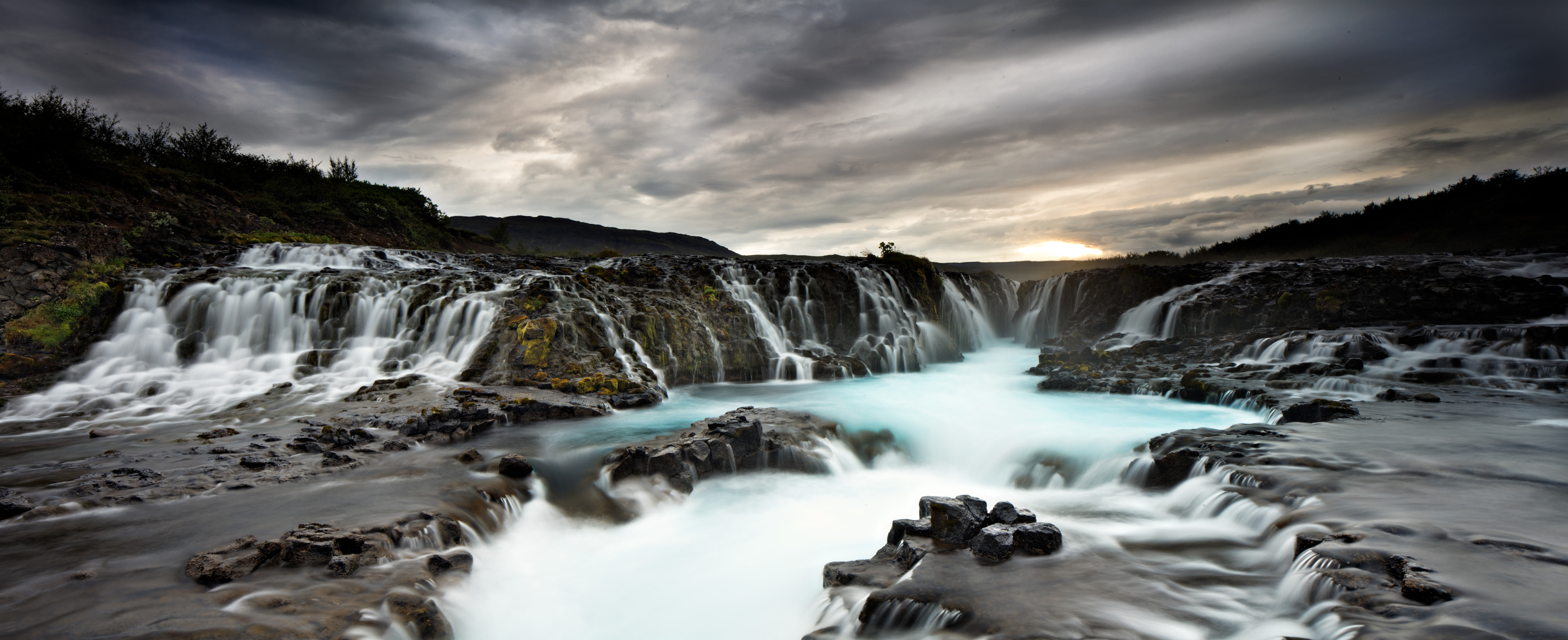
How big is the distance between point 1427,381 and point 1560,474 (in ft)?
25.5

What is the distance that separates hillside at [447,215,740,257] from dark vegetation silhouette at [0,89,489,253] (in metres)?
33.8

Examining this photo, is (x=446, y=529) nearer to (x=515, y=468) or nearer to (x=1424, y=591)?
(x=515, y=468)

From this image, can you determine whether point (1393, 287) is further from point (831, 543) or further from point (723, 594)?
point (723, 594)

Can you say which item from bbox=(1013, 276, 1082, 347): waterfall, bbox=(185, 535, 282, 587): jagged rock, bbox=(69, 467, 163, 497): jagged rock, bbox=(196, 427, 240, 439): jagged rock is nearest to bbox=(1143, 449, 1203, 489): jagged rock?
bbox=(185, 535, 282, 587): jagged rock

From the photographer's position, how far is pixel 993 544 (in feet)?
17.0

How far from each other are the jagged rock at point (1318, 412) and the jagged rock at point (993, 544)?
7.96m

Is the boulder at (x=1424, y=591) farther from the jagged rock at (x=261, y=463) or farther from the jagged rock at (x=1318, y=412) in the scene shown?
the jagged rock at (x=261, y=463)

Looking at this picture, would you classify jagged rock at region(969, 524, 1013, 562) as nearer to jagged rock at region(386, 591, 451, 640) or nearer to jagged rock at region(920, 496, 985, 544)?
jagged rock at region(920, 496, 985, 544)

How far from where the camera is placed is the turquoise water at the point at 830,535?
4.98 meters

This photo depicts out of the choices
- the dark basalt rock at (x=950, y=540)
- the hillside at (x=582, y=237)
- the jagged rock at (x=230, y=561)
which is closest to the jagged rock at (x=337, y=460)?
the jagged rock at (x=230, y=561)

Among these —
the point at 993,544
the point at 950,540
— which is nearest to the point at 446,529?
the point at 950,540

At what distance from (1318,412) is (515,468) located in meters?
12.9

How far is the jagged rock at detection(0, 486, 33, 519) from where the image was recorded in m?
5.67

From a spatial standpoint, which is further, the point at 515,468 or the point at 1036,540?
the point at 515,468
